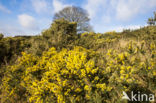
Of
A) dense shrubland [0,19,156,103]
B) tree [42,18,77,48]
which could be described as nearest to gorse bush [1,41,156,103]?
dense shrubland [0,19,156,103]

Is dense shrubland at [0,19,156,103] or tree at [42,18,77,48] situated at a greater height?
tree at [42,18,77,48]

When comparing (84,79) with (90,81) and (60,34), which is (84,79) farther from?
(60,34)

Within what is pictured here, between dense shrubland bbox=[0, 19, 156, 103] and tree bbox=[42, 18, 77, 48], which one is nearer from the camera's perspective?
dense shrubland bbox=[0, 19, 156, 103]

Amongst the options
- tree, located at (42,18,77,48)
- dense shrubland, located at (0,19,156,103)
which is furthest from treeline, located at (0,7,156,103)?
tree, located at (42,18,77,48)

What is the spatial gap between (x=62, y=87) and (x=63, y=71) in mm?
415

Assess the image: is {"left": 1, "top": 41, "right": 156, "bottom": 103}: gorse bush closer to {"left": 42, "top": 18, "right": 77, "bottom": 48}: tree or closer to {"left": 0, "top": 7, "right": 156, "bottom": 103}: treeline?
{"left": 0, "top": 7, "right": 156, "bottom": 103}: treeline

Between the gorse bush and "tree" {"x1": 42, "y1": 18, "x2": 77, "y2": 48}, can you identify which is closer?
the gorse bush

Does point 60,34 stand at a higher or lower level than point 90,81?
higher

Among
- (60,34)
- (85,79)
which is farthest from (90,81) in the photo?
(60,34)

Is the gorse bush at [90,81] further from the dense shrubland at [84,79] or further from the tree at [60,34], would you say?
the tree at [60,34]

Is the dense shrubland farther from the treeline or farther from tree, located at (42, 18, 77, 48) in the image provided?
tree, located at (42, 18, 77, 48)

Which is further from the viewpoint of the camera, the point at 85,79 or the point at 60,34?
the point at 60,34

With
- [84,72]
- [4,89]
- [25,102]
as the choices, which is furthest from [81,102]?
[4,89]

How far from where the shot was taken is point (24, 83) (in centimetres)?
317
